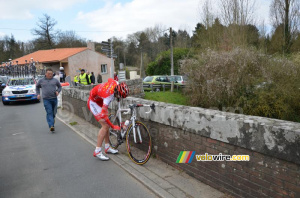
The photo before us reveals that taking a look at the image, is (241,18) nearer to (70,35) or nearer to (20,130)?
(20,130)

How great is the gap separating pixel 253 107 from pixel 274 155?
789 cm

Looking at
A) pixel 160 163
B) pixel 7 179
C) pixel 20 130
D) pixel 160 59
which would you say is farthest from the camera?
pixel 160 59

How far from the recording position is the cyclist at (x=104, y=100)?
14.9ft

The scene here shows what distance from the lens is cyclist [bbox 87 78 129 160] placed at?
14.9 ft

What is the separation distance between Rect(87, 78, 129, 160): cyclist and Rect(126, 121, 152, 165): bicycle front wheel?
0.35m

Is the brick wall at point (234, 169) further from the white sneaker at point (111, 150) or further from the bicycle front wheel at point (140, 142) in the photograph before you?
the white sneaker at point (111, 150)

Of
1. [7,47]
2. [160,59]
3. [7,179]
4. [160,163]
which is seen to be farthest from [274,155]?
[7,47]

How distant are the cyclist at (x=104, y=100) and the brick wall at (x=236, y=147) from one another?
786mm

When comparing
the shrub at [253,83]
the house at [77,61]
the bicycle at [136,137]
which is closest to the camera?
the bicycle at [136,137]

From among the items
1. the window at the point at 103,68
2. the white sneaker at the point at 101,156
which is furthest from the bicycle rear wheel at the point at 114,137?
the window at the point at 103,68

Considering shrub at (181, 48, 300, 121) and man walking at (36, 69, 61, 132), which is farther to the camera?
shrub at (181, 48, 300, 121)

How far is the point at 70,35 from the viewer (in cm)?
6819

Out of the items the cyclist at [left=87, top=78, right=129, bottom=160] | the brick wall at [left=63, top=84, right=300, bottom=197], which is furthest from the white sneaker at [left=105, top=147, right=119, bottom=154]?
the brick wall at [left=63, top=84, right=300, bottom=197]

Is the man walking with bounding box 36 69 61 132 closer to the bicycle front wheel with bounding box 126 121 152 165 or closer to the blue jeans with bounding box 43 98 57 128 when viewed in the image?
the blue jeans with bounding box 43 98 57 128
